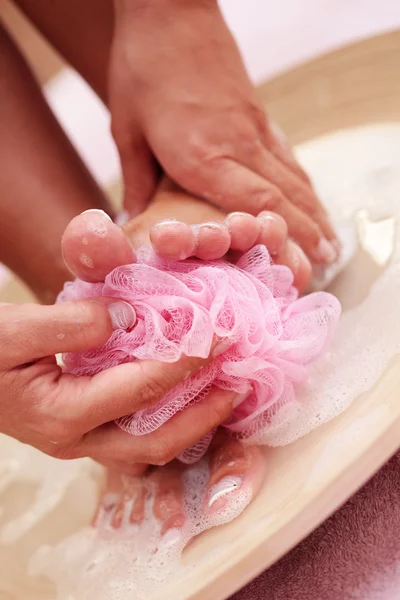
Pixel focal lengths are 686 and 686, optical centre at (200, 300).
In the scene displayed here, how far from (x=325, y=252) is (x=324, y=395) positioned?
0.19m

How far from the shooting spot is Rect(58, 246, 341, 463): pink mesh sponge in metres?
0.54

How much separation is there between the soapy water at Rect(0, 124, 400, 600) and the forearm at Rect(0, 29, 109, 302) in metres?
0.23

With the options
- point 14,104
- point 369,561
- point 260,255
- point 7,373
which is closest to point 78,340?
point 7,373

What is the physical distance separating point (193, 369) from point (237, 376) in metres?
0.05

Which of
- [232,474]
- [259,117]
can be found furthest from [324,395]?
[259,117]

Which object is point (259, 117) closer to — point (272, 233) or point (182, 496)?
point (272, 233)

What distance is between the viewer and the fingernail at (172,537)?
58 cm

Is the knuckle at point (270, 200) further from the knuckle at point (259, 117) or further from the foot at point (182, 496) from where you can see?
the foot at point (182, 496)

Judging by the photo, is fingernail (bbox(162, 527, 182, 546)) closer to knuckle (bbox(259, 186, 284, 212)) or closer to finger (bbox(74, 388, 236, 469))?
finger (bbox(74, 388, 236, 469))

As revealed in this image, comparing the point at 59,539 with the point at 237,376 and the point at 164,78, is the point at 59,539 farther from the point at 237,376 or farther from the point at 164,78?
the point at 164,78

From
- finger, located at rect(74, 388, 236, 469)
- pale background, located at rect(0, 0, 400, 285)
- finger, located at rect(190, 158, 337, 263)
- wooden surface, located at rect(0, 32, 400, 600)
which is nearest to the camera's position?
wooden surface, located at rect(0, 32, 400, 600)

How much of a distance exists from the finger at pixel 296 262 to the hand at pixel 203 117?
0.15 feet

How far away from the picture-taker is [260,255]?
0.60m

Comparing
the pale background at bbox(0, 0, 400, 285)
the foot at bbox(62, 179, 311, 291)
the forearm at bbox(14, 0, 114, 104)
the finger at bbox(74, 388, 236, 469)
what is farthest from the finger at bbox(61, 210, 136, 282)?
the pale background at bbox(0, 0, 400, 285)
